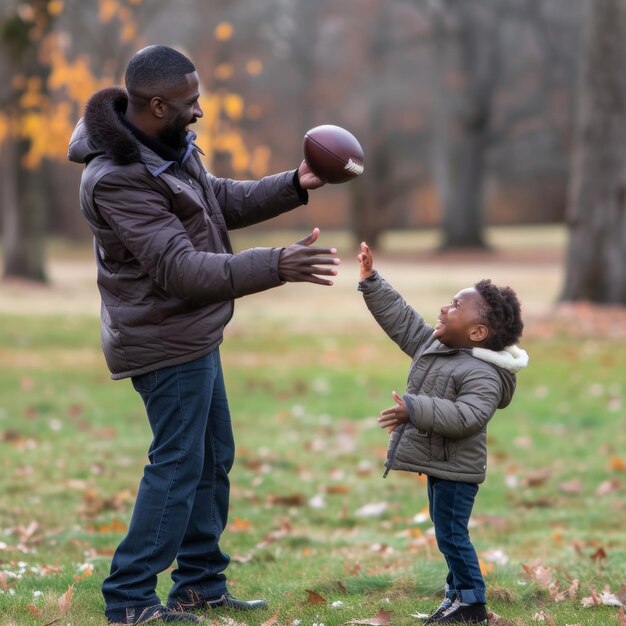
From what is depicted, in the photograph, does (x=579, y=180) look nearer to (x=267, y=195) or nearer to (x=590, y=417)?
(x=590, y=417)

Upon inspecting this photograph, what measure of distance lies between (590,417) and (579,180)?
7.14 metres

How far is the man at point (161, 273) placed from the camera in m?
4.05

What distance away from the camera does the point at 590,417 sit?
10.4m

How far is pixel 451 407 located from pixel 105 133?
162 centimetres

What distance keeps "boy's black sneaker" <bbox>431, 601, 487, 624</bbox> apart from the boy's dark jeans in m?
0.02

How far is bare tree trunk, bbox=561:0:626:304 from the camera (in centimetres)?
1644

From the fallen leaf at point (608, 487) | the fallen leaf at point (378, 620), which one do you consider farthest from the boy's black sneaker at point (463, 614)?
the fallen leaf at point (608, 487)

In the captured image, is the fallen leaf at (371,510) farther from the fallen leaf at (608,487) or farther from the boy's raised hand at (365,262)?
the boy's raised hand at (365,262)

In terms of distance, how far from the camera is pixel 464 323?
13.8ft

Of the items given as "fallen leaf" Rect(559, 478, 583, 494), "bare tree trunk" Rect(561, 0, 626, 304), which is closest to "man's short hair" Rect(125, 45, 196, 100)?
"fallen leaf" Rect(559, 478, 583, 494)

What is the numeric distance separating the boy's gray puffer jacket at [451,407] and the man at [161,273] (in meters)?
0.58

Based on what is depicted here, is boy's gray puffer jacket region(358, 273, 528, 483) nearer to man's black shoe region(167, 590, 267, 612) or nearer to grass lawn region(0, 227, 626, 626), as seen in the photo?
grass lawn region(0, 227, 626, 626)

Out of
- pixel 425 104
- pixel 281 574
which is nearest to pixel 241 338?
pixel 281 574

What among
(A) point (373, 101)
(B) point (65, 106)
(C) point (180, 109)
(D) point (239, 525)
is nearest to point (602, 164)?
(B) point (65, 106)
